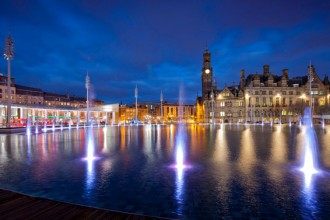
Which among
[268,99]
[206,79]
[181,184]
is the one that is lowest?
[181,184]

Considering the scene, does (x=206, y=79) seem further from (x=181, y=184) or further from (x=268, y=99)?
(x=181, y=184)

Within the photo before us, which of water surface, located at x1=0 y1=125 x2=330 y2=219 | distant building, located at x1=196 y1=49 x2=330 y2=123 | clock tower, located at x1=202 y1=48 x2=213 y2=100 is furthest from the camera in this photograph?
clock tower, located at x1=202 y1=48 x2=213 y2=100

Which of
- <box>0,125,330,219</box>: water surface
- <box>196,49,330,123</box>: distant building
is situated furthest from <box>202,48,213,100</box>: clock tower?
<box>0,125,330,219</box>: water surface

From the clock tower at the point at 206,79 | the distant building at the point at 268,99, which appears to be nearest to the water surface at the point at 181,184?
the distant building at the point at 268,99

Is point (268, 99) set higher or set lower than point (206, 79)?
lower

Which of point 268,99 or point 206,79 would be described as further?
point 206,79

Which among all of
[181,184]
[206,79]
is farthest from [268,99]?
[181,184]

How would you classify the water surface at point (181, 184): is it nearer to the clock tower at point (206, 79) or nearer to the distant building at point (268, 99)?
the distant building at point (268, 99)

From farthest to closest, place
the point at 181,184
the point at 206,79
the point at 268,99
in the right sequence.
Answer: the point at 206,79
the point at 268,99
the point at 181,184

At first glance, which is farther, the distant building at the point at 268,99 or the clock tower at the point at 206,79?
the clock tower at the point at 206,79

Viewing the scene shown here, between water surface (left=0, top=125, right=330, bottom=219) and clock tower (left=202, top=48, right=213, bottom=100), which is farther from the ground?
clock tower (left=202, top=48, right=213, bottom=100)

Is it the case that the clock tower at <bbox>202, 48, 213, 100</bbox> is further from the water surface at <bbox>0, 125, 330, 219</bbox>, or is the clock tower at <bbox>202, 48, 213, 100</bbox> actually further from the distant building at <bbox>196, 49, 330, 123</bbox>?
the water surface at <bbox>0, 125, 330, 219</bbox>

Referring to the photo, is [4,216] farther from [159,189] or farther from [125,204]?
[159,189]

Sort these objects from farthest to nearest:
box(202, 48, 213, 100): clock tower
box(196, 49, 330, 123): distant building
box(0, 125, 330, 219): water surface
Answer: box(202, 48, 213, 100): clock tower → box(196, 49, 330, 123): distant building → box(0, 125, 330, 219): water surface
